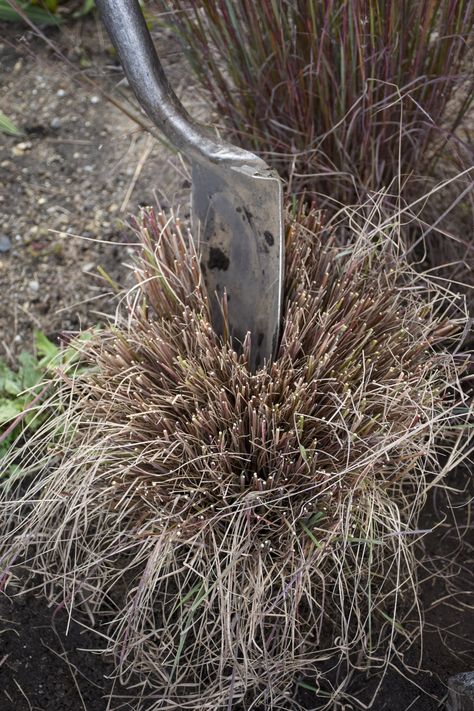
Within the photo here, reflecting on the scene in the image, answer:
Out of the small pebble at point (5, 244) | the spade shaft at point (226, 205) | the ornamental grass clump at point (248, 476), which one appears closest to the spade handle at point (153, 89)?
the spade shaft at point (226, 205)

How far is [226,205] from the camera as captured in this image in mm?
1364

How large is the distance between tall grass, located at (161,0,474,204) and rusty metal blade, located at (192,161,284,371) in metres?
0.20

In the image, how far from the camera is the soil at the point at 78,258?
1.33m

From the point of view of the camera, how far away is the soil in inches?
52.5

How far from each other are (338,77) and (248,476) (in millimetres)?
796

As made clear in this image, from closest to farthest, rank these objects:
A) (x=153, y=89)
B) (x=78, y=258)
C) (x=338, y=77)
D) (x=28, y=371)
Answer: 1. (x=153, y=89)
2. (x=338, y=77)
3. (x=28, y=371)
4. (x=78, y=258)

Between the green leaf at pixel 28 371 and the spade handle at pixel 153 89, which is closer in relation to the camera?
the spade handle at pixel 153 89

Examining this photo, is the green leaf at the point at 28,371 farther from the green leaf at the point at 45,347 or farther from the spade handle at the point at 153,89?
the spade handle at the point at 153,89

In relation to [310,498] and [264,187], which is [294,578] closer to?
[310,498]

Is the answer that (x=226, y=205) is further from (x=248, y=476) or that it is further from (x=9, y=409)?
(x=9, y=409)

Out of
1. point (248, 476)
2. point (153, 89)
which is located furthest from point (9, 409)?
point (153, 89)

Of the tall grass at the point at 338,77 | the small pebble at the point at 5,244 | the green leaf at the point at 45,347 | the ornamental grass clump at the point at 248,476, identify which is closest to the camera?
the ornamental grass clump at the point at 248,476

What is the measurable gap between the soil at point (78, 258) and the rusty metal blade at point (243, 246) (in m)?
0.17

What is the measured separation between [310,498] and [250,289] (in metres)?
0.37
